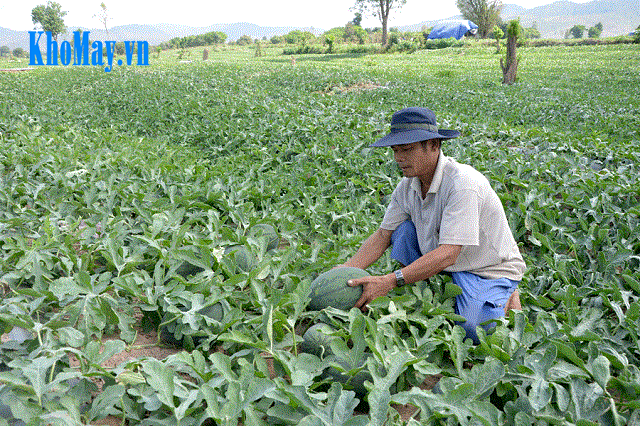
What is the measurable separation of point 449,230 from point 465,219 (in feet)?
0.37

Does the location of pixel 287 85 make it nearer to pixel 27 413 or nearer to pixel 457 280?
pixel 457 280

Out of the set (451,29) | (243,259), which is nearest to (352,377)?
(243,259)

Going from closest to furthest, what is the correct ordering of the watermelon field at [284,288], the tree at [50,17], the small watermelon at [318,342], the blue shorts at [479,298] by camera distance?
the watermelon field at [284,288], the small watermelon at [318,342], the blue shorts at [479,298], the tree at [50,17]

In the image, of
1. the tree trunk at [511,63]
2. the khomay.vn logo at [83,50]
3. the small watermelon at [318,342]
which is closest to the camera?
the small watermelon at [318,342]

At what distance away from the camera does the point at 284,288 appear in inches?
116

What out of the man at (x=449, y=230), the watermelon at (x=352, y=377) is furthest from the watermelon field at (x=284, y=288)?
the man at (x=449, y=230)

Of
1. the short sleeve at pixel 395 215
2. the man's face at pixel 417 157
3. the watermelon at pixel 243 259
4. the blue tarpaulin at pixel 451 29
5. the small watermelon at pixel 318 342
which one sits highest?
the blue tarpaulin at pixel 451 29

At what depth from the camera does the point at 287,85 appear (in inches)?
625

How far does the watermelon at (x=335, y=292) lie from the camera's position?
2.76m

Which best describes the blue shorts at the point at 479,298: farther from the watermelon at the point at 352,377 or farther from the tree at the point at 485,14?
the tree at the point at 485,14

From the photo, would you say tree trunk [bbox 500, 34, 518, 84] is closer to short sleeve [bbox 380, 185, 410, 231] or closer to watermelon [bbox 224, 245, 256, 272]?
short sleeve [bbox 380, 185, 410, 231]

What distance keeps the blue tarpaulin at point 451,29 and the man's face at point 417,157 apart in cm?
5545

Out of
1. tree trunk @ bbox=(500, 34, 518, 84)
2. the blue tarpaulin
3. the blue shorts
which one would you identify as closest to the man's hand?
the blue shorts

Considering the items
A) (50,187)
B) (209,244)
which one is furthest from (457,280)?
(50,187)
